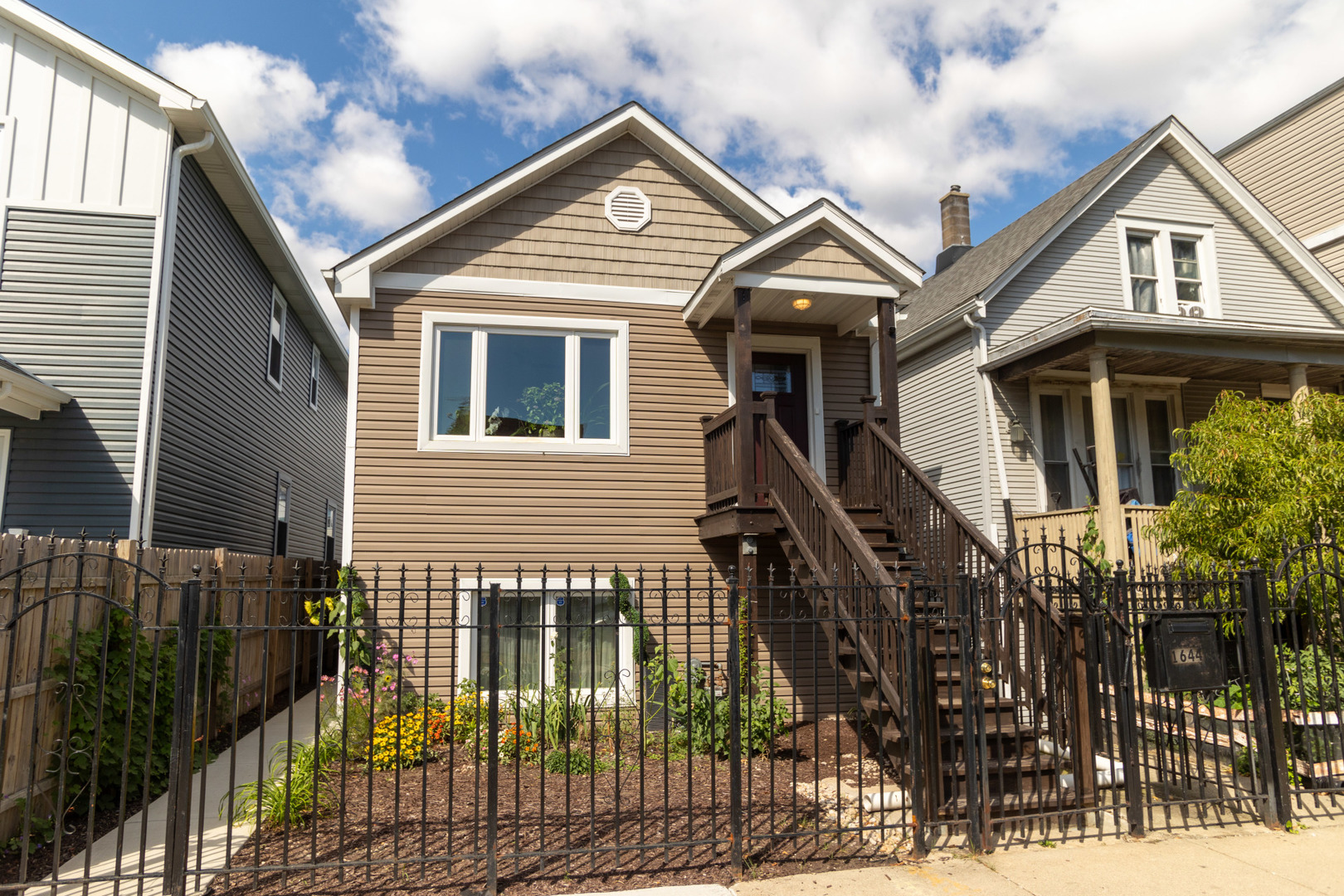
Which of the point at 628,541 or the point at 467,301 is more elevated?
the point at 467,301

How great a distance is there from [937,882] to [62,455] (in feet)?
31.1

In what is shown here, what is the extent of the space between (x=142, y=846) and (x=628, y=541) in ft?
19.7

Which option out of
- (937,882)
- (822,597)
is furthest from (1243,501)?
(937,882)

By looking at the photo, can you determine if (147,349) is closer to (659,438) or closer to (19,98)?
(19,98)

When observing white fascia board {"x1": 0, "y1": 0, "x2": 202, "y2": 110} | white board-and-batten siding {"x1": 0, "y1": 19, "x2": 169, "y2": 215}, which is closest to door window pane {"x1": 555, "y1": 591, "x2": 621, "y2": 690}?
white board-and-batten siding {"x1": 0, "y1": 19, "x2": 169, "y2": 215}

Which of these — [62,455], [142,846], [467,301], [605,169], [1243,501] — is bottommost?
[142,846]

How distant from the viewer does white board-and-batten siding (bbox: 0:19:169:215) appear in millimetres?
9648

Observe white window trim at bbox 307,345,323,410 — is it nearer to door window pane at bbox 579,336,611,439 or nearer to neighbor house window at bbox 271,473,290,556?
neighbor house window at bbox 271,473,290,556

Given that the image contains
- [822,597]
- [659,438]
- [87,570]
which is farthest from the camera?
[659,438]

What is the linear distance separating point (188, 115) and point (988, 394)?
1131 cm

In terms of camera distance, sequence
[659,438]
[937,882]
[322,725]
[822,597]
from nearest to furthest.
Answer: [937,882], [822,597], [322,725], [659,438]

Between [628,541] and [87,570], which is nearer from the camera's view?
[87,570]

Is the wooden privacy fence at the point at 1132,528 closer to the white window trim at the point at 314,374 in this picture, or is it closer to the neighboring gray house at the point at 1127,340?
the neighboring gray house at the point at 1127,340

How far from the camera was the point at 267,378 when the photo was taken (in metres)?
14.9
